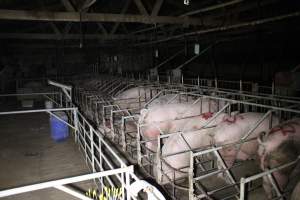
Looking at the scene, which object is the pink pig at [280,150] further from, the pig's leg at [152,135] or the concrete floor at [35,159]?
the concrete floor at [35,159]

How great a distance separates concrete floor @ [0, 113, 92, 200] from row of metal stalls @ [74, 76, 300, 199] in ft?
4.11

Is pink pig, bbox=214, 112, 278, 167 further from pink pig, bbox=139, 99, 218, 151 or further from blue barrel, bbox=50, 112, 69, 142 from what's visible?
blue barrel, bbox=50, 112, 69, 142

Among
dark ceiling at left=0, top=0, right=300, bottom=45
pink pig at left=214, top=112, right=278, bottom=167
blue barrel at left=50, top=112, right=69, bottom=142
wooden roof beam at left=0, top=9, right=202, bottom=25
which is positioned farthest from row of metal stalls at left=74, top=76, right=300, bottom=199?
wooden roof beam at left=0, top=9, right=202, bottom=25

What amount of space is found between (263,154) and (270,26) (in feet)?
14.8

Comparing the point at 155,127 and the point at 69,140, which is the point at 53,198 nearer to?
the point at 155,127

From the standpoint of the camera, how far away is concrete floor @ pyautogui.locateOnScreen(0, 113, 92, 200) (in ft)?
18.4

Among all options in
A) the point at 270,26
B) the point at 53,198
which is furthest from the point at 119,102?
the point at 270,26

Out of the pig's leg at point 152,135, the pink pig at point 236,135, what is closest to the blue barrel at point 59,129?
the pig's leg at point 152,135

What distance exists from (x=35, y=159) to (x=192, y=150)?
15.5ft

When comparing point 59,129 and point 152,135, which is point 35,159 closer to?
point 59,129

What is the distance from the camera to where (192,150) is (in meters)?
3.98

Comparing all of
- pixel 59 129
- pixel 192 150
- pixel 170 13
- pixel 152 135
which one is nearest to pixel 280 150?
pixel 192 150

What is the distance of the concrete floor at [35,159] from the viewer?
5615mm

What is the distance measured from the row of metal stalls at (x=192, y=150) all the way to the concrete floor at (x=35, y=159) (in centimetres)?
125
